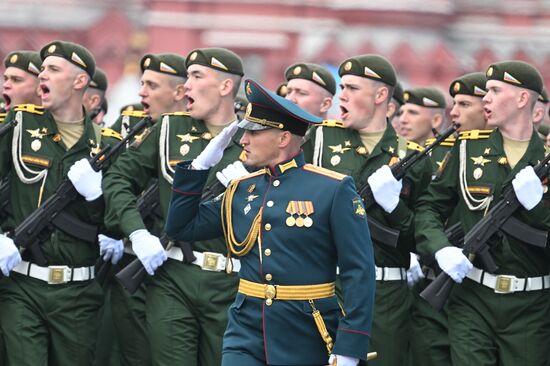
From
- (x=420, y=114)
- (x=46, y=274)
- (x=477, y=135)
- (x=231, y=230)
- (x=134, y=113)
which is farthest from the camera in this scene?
(x=420, y=114)

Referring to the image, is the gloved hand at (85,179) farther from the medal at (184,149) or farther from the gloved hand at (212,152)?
the gloved hand at (212,152)

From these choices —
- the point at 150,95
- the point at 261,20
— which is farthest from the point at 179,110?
the point at 261,20

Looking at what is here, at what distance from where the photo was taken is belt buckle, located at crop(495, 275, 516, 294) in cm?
959

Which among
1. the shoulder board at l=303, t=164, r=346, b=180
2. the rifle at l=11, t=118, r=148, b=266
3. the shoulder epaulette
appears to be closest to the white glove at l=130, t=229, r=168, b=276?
the rifle at l=11, t=118, r=148, b=266

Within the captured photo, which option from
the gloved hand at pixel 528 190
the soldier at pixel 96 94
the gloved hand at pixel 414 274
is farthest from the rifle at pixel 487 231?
the soldier at pixel 96 94

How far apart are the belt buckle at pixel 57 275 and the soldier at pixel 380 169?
179cm

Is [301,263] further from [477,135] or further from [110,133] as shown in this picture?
[110,133]

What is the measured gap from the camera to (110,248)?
10820mm

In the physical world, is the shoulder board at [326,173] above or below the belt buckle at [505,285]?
above

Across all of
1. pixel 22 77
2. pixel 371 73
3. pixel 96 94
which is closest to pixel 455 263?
pixel 371 73

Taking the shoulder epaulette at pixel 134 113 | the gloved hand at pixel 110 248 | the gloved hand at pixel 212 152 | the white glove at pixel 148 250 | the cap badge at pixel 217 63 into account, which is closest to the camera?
the gloved hand at pixel 212 152

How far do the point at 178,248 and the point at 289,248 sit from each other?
7.05 feet

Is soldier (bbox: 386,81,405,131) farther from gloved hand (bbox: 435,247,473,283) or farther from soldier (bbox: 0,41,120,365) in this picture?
gloved hand (bbox: 435,247,473,283)

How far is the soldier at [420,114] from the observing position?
12.8 meters
